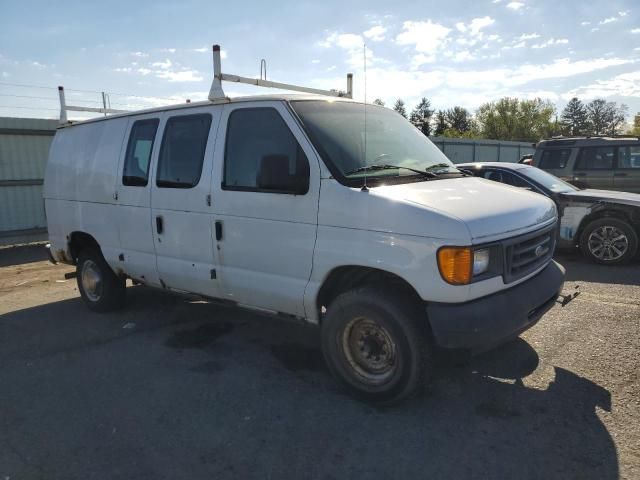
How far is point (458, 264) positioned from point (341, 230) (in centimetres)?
84

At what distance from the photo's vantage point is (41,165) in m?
11.6

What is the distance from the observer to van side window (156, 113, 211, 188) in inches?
171

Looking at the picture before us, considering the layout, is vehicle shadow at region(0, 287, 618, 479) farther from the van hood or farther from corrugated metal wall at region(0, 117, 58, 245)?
corrugated metal wall at region(0, 117, 58, 245)

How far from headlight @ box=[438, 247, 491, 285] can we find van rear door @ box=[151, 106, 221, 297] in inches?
83.7

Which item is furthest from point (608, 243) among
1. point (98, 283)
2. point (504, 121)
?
point (504, 121)

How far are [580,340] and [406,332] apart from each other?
2.30 m

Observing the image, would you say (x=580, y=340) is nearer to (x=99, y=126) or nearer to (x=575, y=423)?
(x=575, y=423)

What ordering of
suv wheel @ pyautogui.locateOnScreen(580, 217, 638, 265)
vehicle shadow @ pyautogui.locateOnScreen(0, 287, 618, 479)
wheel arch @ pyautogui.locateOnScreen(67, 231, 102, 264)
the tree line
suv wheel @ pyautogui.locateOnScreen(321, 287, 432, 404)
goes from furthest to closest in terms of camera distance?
the tree line → suv wheel @ pyautogui.locateOnScreen(580, 217, 638, 265) → wheel arch @ pyautogui.locateOnScreen(67, 231, 102, 264) → suv wheel @ pyautogui.locateOnScreen(321, 287, 432, 404) → vehicle shadow @ pyautogui.locateOnScreen(0, 287, 618, 479)

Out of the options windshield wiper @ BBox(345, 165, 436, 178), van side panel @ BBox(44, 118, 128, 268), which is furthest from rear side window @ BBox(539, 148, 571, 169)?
van side panel @ BBox(44, 118, 128, 268)

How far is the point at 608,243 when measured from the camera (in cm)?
746

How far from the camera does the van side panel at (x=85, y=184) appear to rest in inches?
209

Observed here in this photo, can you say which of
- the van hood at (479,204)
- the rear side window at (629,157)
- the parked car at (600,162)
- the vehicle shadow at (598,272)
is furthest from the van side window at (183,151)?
the rear side window at (629,157)

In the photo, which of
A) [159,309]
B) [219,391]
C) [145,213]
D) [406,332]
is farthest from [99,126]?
[406,332]

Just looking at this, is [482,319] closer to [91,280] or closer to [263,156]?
[263,156]
